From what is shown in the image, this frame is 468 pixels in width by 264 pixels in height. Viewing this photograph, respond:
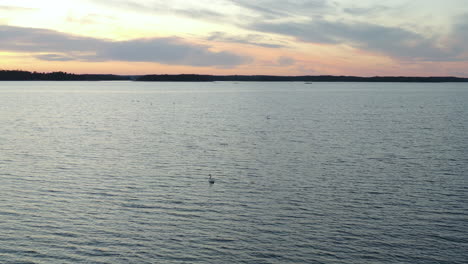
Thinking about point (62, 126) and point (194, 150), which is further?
point (62, 126)

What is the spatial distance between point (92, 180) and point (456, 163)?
39549mm

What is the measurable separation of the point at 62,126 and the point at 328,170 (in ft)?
206

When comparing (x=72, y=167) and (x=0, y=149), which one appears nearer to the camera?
(x=72, y=167)

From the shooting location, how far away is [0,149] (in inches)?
2288

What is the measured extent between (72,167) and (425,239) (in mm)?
36652

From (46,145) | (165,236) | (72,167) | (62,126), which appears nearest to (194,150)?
(72,167)

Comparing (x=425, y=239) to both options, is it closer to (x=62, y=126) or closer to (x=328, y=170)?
(x=328, y=170)

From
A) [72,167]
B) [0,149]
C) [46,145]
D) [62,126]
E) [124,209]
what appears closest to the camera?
[124,209]

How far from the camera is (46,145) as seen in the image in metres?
63.0

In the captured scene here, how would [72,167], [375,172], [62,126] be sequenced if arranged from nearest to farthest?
[375,172]
[72,167]
[62,126]

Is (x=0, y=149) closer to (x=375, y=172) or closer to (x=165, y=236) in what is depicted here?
(x=165, y=236)

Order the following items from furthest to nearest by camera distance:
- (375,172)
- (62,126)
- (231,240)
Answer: (62,126), (375,172), (231,240)

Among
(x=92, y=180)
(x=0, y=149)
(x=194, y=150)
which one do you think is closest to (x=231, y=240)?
(x=92, y=180)

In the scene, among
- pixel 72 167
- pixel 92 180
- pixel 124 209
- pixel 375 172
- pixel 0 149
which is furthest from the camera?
pixel 0 149
